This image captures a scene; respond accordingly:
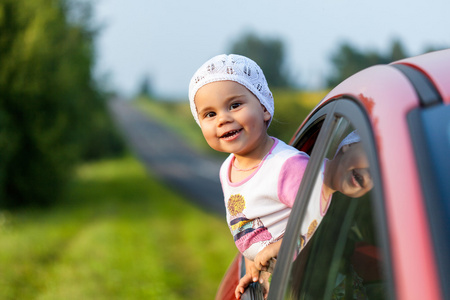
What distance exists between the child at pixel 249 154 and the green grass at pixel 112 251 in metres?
7.08

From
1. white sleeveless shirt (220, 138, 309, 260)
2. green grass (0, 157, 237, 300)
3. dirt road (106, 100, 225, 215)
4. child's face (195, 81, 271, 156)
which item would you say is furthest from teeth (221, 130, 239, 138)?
dirt road (106, 100, 225, 215)

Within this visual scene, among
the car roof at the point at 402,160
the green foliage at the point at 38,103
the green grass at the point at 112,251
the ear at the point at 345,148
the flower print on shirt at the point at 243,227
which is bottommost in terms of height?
the car roof at the point at 402,160

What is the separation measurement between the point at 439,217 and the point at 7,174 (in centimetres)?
1901

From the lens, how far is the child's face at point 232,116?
2436mm

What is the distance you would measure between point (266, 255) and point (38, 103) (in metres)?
17.7

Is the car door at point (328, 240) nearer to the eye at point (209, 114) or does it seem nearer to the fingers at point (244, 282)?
the fingers at point (244, 282)

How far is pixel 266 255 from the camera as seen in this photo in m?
2.31

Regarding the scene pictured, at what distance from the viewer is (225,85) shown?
246cm

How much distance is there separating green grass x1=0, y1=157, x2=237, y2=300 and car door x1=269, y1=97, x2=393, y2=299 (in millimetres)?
7420

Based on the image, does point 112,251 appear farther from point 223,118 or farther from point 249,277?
point 223,118

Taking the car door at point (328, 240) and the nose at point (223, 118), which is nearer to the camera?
the car door at point (328, 240)

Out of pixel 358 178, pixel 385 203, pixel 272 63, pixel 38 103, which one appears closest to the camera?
pixel 385 203

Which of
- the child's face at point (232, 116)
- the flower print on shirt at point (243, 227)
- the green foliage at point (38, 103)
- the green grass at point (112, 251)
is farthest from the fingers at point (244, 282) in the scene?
the green foliage at point (38, 103)

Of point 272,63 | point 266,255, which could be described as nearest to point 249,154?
point 266,255
